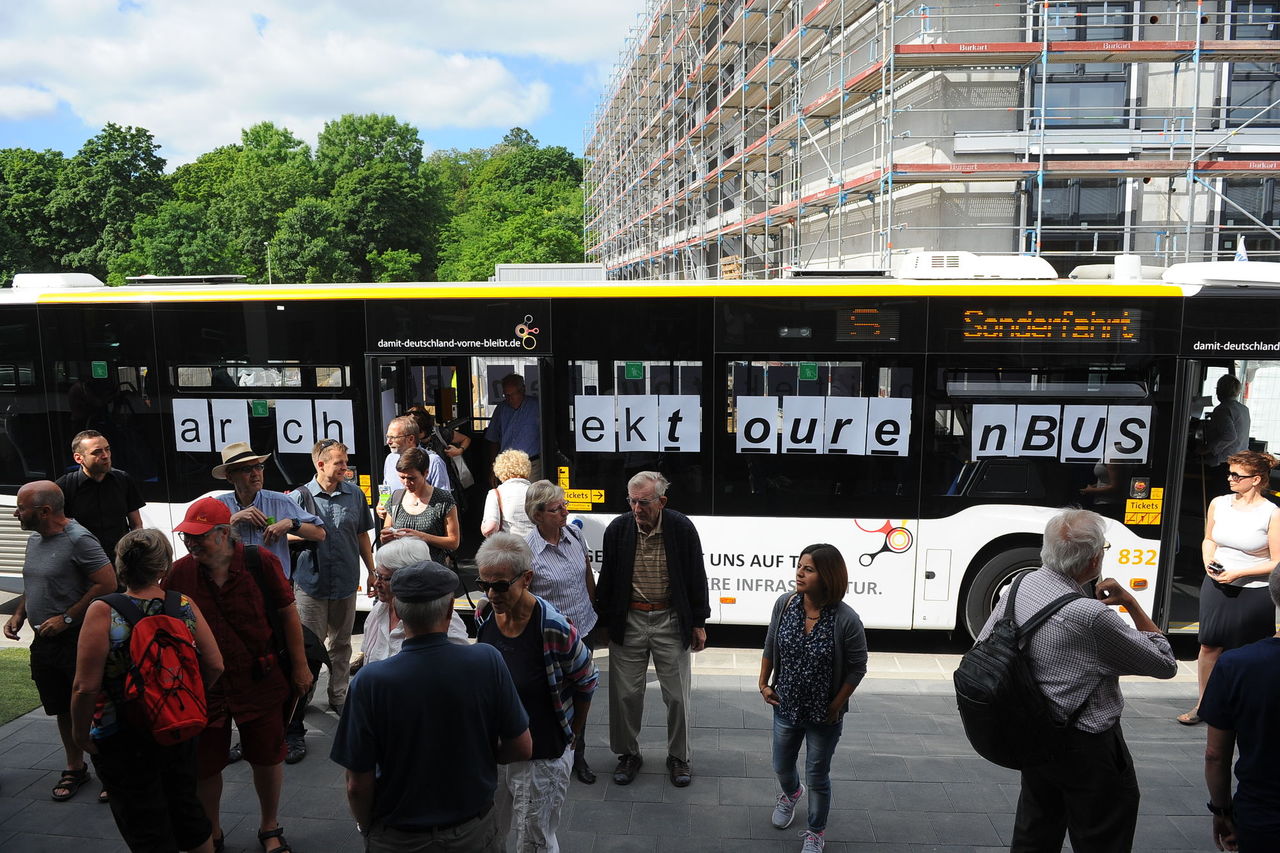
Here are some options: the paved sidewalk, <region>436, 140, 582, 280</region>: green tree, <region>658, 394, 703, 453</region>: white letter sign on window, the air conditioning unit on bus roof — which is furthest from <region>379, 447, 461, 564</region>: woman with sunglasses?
<region>436, 140, 582, 280</region>: green tree

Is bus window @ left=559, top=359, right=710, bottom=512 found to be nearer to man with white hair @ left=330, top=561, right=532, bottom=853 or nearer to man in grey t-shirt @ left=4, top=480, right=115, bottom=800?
man in grey t-shirt @ left=4, top=480, right=115, bottom=800


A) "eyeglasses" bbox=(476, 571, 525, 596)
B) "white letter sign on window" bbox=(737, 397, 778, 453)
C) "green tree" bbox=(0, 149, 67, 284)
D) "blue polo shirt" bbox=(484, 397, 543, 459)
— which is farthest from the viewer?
"green tree" bbox=(0, 149, 67, 284)

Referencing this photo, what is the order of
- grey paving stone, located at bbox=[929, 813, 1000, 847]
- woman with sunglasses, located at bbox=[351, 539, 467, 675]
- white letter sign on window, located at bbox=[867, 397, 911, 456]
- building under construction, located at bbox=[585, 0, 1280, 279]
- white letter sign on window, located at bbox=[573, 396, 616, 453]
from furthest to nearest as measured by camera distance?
building under construction, located at bbox=[585, 0, 1280, 279] < white letter sign on window, located at bbox=[573, 396, 616, 453] < white letter sign on window, located at bbox=[867, 397, 911, 456] < grey paving stone, located at bbox=[929, 813, 1000, 847] < woman with sunglasses, located at bbox=[351, 539, 467, 675]

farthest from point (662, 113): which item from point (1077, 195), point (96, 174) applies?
point (96, 174)

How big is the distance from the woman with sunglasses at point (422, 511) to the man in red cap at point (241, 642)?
1586mm

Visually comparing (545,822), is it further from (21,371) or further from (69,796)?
(21,371)

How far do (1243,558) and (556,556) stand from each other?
4192 mm

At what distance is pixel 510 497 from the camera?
5922 mm

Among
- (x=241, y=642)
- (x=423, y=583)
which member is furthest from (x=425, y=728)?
(x=241, y=642)

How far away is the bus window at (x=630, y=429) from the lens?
7168 mm

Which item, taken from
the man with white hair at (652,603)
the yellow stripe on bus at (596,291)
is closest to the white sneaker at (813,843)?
the man with white hair at (652,603)

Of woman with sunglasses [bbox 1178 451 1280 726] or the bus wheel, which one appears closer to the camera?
woman with sunglasses [bbox 1178 451 1280 726]

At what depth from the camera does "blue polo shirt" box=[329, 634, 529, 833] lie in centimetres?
288

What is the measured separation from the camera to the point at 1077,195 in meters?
17.4
